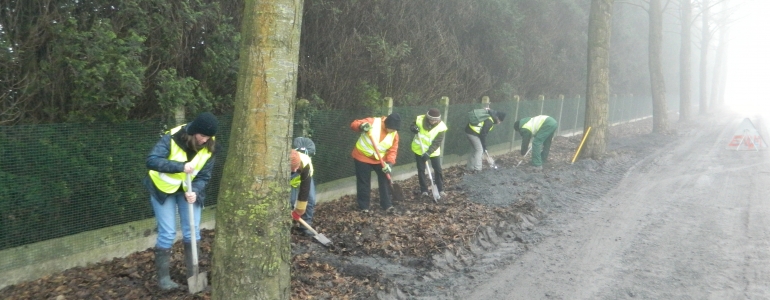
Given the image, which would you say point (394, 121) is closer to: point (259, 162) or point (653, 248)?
point (653, 248)

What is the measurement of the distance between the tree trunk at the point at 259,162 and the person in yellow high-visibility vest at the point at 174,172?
0.86m

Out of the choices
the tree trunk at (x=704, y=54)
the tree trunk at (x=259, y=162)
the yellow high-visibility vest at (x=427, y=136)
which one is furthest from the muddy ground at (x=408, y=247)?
the tree trunk at (x=704, y=54)

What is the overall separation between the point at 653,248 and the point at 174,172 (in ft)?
17.8

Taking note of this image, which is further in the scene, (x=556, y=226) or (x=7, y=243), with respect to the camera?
(x=556, y=226)

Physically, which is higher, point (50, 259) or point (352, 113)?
point (352, 113)

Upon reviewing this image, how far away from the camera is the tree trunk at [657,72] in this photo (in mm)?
23438

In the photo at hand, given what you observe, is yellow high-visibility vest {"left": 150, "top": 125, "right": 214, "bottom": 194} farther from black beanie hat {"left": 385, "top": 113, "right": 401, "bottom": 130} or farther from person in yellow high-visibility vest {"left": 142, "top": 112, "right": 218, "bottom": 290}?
black beanie hat {"left": 385, "top": 113, "right": 401, "bottom": 130}

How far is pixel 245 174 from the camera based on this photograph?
4270mm

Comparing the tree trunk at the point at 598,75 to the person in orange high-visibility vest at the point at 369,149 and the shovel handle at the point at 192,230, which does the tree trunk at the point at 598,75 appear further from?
the shovel handle at the point at 192,230

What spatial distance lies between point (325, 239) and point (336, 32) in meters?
4.33

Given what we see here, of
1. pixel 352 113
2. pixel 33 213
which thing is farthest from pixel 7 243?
pixel 352 113

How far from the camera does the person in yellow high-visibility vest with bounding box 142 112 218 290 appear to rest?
5.09 m

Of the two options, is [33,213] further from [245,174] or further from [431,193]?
[431,193]

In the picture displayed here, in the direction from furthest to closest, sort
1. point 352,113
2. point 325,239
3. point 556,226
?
point 352,113 < point 556,226 < point 325,239
